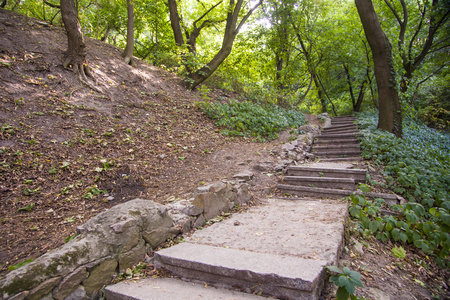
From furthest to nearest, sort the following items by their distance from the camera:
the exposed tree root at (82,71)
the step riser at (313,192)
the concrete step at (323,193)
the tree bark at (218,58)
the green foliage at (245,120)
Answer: the tree bark at (218,58)
the green foliage at (245,120)
the exposed tree root at (82,71)
the step riser at (313,192)
the concrete step at (323,193)

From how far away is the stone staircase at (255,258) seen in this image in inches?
70.0

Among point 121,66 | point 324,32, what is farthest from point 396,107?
point 121,66

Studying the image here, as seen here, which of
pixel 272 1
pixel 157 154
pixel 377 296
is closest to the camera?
pixel 377 296

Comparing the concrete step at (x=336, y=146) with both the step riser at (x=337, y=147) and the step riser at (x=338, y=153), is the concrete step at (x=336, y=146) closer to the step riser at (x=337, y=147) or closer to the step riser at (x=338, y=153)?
the step riser at (x=337, y=147)

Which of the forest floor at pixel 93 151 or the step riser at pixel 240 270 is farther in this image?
the forest floor at pixel 93 151

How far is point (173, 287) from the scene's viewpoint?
6.52 feet

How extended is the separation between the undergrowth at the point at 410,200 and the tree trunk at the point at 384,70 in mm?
582

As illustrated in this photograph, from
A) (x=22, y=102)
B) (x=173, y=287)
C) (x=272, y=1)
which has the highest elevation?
(x=272, y=1)

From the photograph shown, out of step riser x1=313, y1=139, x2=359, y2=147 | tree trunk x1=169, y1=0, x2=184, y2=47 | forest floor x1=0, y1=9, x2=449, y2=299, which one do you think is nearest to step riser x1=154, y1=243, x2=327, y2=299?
forest floor x1=0, y1=9, x2=449, y2=299

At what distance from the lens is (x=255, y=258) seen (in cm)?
207

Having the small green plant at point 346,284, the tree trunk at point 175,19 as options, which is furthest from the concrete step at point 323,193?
the tree trunk at point 175,19

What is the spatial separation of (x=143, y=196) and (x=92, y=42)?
Result: 8132 mm

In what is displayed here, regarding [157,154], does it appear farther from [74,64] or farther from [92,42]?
[92,42]

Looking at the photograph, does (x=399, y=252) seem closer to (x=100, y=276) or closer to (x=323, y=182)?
(x=323, y=182)
